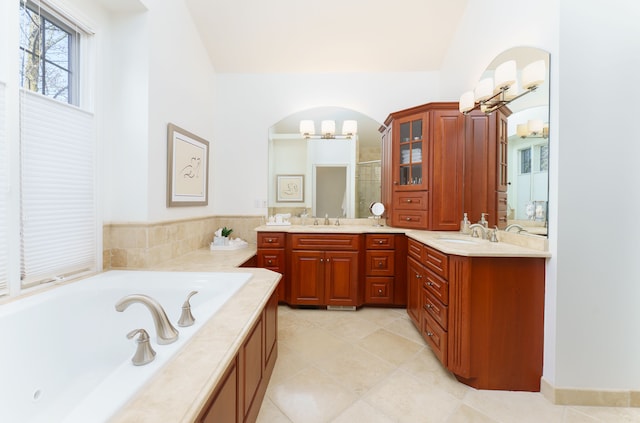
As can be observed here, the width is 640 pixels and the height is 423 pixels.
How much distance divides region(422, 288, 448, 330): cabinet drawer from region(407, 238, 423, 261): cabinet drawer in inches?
12.1

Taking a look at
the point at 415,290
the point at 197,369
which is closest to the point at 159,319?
the point at 197,369

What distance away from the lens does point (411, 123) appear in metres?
2.81

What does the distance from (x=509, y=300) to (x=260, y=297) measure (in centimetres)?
154

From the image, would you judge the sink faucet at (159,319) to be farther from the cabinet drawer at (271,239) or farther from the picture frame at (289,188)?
the picture frame at (289,188)

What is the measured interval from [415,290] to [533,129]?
1524 millimetres

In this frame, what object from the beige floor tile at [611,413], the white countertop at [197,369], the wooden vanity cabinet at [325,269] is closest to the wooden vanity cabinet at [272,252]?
the wooden vanity cabinet at [325,269]

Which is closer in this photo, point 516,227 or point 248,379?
point 248,379

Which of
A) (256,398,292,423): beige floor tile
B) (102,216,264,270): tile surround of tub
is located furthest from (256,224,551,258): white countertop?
(102,216,264,270): tile surround of tub

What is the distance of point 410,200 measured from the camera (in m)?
2.85

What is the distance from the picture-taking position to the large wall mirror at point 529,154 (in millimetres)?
1708

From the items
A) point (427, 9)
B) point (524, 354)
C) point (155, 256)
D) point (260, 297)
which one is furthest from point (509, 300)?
point (427, 9)

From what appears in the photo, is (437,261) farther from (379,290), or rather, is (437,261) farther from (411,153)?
(411,153)

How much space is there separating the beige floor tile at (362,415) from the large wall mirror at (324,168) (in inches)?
82.7

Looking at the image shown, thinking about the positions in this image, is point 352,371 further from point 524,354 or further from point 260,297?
point 524,354
